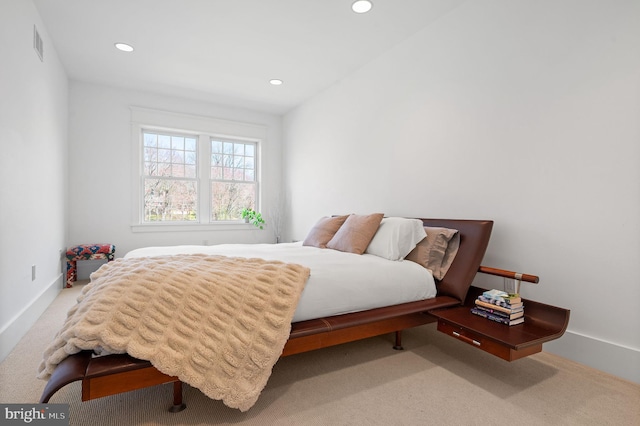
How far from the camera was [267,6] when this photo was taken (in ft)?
8.91

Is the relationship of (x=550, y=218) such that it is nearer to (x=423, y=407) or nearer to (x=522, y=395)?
(x=522, y=395)

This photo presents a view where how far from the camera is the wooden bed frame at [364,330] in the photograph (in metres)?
1.26

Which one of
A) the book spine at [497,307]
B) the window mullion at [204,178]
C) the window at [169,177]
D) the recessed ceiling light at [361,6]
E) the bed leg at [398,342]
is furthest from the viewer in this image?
the window mullion at [204,178]

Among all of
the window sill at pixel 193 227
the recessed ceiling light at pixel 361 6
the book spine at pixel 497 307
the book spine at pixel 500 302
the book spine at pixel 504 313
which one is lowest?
the book spine at pixel 504 313

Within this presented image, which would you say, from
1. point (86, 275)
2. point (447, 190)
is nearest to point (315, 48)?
point (447, 190)

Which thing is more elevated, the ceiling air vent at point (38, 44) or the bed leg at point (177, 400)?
the ceiling air vent at point (38, 44)

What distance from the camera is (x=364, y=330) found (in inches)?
75.3

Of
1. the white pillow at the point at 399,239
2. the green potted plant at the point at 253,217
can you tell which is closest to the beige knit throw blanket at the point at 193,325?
the white pillow at the point at 399,239

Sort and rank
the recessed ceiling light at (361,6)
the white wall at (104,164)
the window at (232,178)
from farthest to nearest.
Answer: the window at (232,178) → the white wall at (104,164) → the recessed ceiling light at (361,6)

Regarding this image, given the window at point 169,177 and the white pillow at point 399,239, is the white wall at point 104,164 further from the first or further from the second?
the white pillow at point 399,239

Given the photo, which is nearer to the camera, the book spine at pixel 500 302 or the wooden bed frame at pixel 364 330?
the wooden bed frame at pixel 364 330

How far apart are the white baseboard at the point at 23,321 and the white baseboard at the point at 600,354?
363 centimetres

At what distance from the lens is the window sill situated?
4.66m

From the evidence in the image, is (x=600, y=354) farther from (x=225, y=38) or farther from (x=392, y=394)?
(x=225, y=38)
